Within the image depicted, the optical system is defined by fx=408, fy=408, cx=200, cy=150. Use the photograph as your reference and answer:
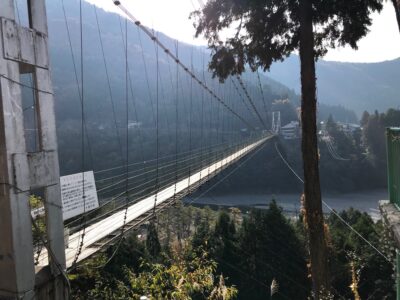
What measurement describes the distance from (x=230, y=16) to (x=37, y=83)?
259 cm

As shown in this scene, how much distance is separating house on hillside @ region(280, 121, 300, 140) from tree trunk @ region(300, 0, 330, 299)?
38.7 meters

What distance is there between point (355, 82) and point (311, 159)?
338 feet

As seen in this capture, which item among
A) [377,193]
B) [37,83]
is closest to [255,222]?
[37,83]

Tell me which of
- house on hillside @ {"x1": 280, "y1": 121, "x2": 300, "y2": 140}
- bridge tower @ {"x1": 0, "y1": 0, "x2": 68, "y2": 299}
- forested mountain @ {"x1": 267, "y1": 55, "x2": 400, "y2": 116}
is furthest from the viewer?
forested mountain @ {"x1": 267, "y1": 55, "x2": 400, "y2": 116}

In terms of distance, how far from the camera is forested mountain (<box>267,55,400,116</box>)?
8938 centimetres

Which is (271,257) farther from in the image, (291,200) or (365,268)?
(291,200)

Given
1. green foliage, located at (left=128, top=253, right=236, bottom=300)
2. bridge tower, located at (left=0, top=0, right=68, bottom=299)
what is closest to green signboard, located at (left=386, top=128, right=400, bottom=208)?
green foliage, located at (left=128, top=253, right=236, bottom=300)

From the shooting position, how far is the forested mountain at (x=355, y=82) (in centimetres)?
8938

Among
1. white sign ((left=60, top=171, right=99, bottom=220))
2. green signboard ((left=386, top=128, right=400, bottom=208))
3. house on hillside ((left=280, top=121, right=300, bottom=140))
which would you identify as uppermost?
green signboard ((left=386, top=128, right=400, bottom=208))

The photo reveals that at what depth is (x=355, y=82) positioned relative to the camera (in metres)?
98.5

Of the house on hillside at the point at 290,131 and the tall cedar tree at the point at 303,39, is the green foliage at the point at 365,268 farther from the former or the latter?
the house on hillside at the point at 290,131

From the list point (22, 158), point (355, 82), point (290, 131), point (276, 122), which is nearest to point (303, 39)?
point (22, 158)

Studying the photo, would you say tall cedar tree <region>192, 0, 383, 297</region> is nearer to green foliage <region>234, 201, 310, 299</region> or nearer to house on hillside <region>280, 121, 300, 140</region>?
green foliage <region>234, 201, 310, 299</region>

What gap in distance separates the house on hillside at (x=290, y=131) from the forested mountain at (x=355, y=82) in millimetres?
44409
